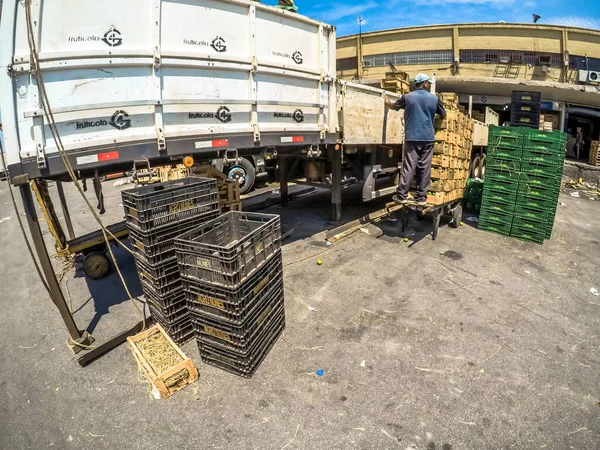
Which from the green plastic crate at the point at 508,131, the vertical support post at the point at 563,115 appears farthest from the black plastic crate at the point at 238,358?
the vertical support post at the point at 563,115

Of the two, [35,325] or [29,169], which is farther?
[35,325]

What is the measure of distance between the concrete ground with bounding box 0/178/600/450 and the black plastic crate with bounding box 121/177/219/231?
1456 millimetres

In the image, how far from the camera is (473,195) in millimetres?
8680

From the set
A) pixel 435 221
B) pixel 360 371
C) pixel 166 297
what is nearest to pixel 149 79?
pixel 166 297

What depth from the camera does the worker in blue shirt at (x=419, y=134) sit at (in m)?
5.84

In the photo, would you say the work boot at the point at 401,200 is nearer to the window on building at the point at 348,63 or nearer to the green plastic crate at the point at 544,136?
the green plastic crate at the point at 544,136

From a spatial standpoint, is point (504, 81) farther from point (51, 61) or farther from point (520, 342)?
point (51, 61)

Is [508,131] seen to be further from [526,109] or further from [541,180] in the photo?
[526,109]

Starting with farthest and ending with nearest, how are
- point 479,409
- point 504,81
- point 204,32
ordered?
point 504,81 → point 204,32 → point 479,409

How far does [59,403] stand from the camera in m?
3.02

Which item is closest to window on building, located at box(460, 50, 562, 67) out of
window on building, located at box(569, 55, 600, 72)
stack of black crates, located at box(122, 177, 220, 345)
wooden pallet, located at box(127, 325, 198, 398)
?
window on building, located at box(569, 55, 600, 72)

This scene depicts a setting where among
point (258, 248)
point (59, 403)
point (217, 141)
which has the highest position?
point (217, 141)

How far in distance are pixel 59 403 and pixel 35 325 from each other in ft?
5.58

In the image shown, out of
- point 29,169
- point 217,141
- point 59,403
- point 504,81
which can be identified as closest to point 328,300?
point 217,141
